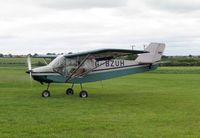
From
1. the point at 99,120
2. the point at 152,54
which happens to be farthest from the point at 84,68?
the point at 99,120

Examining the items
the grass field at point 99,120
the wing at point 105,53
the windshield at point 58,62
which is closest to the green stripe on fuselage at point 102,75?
the windshield at point 58,62

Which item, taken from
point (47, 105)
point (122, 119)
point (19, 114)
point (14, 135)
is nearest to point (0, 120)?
point (19, 114)

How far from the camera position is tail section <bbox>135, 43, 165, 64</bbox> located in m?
22.6

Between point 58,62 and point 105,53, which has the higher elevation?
point 105,53

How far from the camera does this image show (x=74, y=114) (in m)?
12.8

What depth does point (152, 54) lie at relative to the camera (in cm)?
2286

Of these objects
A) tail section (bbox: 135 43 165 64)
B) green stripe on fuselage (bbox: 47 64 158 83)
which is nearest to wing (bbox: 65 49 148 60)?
green stripe on fuselage (bbox: 47 64 158 83)

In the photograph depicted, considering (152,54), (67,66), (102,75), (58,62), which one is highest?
(152,54)

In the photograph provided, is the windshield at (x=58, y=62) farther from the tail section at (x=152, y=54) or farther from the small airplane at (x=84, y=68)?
the tail section at (x=152, y=54)

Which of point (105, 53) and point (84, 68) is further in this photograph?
point (84, 68)

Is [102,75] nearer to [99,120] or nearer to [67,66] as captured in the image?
[67,66]

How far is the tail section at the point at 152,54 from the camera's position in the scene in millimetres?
22559

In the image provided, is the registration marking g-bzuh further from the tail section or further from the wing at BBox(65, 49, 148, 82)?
the tail section

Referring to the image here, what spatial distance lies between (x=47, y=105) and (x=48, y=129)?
18.8 ft
